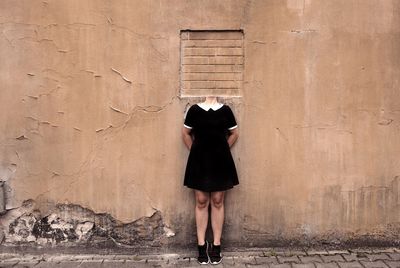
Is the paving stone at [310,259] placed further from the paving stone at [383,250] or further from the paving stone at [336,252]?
the paving stone at [383,250]

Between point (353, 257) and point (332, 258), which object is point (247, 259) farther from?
point (353, 257)

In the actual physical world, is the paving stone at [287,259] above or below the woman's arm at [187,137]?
below

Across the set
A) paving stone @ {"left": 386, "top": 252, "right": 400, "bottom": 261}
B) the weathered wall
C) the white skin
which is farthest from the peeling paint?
paving stone @ {"left": 386, "top": 252, "right": 400, "bottom": 261}

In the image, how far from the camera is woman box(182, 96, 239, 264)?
4.64 m

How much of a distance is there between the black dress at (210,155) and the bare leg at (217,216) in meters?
0.19

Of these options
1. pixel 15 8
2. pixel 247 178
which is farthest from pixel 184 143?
pixel 15 8

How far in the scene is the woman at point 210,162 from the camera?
464 centimetres

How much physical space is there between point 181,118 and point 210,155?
0.55 m

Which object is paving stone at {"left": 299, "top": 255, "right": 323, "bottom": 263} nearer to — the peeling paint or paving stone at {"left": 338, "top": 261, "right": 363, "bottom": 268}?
paving stone at {"left": 338, "top": 261, "right": 363, "bottom": 268}

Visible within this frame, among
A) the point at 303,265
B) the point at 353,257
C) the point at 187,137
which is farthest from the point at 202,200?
the point at 353,257

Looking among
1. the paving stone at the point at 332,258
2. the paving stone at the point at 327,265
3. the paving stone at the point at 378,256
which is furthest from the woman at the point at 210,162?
the paving stone at the point at 378,256

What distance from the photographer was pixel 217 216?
15.7 ft

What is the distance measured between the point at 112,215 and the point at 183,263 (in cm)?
93

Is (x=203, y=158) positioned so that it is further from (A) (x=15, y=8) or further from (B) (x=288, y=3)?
(A) (x=15, y=8)
